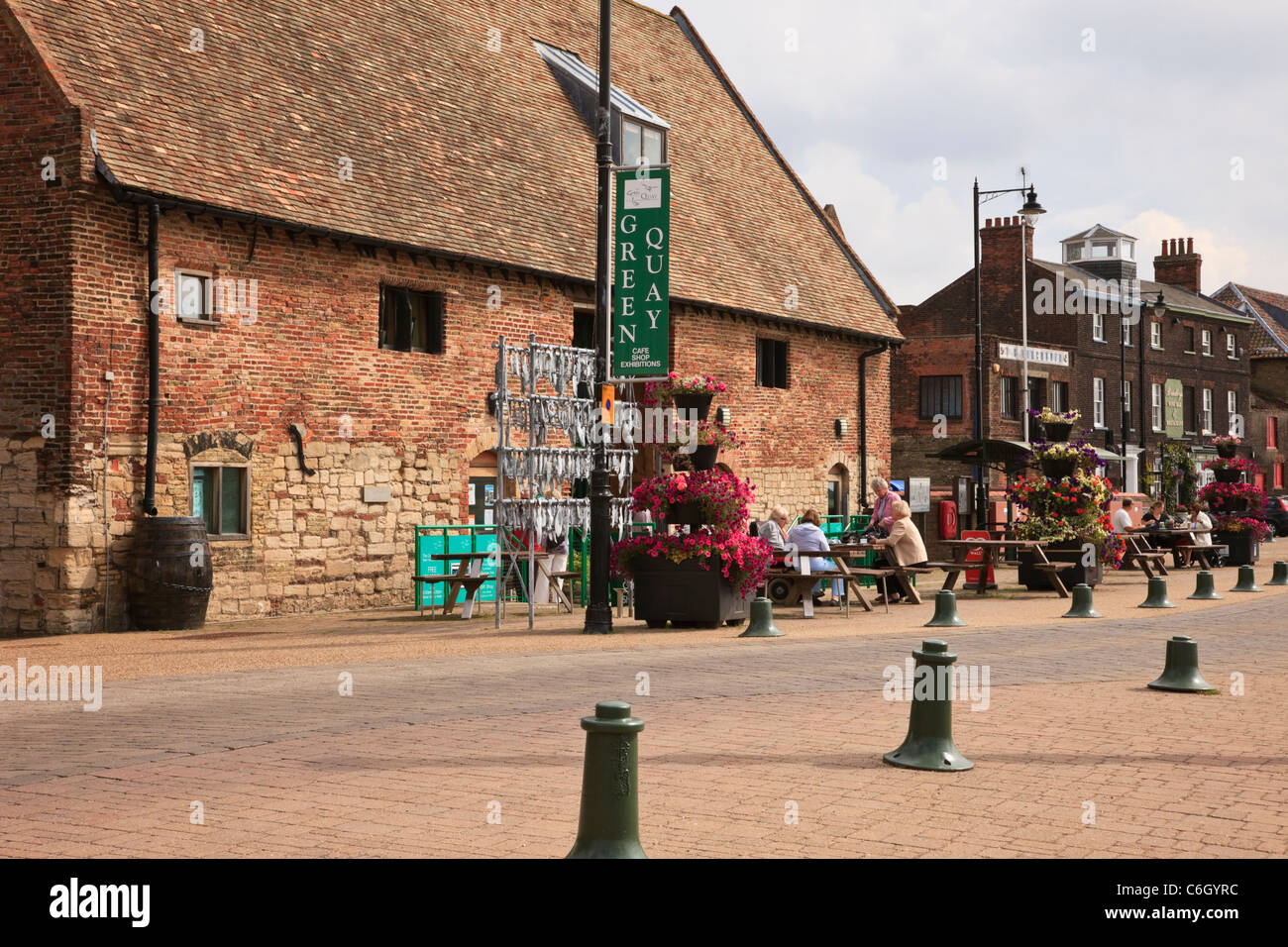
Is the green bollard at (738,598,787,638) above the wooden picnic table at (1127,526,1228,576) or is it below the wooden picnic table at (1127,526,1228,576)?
below

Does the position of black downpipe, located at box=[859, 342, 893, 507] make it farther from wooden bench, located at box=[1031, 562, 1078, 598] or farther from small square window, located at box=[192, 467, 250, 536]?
small square window, located at box=[192, 467, 250, 536]

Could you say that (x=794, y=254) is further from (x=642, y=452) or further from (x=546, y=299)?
(x=546, y=299)

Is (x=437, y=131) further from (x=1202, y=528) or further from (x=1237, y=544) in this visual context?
(x=1237, y=544)

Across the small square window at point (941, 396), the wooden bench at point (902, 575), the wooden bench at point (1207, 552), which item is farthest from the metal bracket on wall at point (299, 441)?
the small square window at point (941, 396)

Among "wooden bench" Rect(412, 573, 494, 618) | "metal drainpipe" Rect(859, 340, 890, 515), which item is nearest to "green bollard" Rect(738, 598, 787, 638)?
"wooden bench" Rect(412, 573, 494, 618)

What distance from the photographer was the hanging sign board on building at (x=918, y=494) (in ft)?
117

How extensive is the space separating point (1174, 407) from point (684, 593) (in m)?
46.6

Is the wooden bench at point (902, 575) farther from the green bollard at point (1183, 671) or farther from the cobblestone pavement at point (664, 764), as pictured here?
the green bollard at point (1183, 671)

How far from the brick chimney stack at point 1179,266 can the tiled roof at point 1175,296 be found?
1.42 feet

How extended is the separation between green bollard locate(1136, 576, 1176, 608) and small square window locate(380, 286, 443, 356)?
1079 cm

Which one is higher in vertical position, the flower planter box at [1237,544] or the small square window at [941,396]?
the small square window at [941,396]

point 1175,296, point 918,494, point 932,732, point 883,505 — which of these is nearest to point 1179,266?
point 1175,296

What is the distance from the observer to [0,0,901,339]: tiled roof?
17703mm
